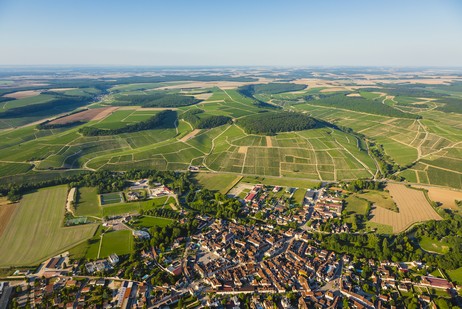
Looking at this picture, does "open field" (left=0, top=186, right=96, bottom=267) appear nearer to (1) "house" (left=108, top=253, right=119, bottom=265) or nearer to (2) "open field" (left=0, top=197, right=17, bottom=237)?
(2) "open field" (left=0, top=197, right=17, bottom=237)

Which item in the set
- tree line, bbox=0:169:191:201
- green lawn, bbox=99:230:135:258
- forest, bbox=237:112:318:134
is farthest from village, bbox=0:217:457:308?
forest, bbox=237:112:318:134

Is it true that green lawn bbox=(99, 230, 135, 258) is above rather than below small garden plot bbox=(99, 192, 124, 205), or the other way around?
above

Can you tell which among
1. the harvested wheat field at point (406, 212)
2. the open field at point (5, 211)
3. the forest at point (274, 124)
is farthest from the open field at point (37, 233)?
the forest at point (274, 124)

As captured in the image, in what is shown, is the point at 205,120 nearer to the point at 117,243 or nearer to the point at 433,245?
the point at 117,243

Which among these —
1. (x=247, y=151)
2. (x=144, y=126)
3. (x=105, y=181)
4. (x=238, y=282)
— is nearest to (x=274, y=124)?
(x=247, y=151)

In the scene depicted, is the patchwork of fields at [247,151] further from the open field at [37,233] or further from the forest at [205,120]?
the open field at [37,233]

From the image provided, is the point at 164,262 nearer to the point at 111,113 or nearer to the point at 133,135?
the point at 133,135
